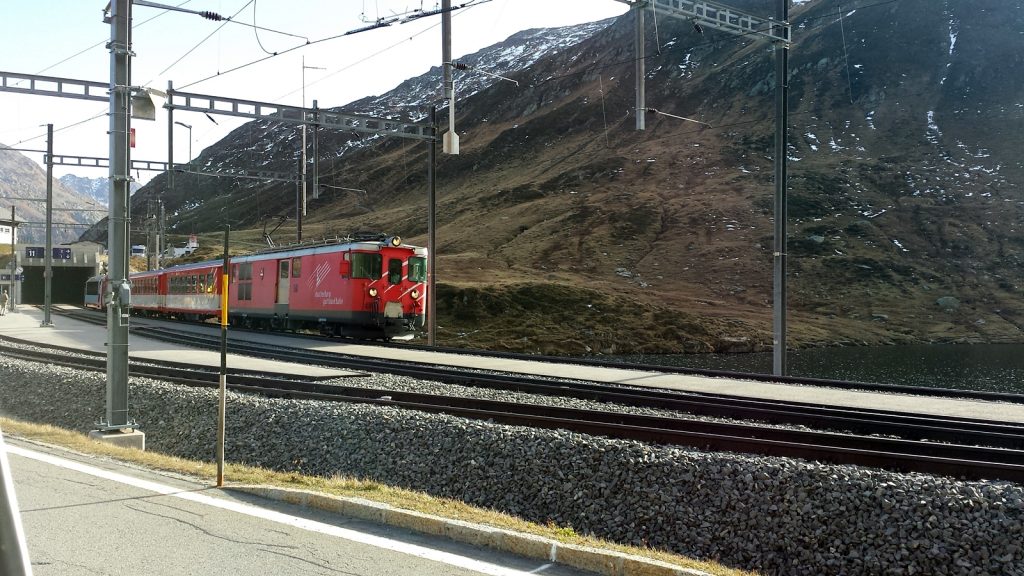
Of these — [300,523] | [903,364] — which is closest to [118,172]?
[300,523]

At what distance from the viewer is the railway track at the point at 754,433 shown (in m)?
8.34

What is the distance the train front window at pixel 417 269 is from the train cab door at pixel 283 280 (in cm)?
→ 533

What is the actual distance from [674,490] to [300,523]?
3.66m

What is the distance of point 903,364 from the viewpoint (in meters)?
37.8

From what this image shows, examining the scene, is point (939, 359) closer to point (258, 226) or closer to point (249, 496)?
point (249, 496)

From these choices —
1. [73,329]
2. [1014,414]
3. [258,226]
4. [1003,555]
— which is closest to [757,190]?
[73,329]

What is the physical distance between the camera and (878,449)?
9.60m

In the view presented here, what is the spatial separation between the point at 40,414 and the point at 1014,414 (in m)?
18.7

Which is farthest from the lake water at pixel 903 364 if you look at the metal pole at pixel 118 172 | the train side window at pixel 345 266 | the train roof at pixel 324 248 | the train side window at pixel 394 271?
the metal pole at pixel 118 172

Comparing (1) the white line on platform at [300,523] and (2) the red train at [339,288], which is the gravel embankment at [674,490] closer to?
(1) the white line on platform at [300,523]

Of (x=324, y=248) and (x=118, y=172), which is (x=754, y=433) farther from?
(x=324, y=248)

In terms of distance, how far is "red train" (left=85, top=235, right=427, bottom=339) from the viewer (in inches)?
1134

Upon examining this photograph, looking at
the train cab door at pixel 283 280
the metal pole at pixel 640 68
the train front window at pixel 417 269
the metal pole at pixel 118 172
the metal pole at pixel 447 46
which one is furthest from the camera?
the train cab door at pixel 283 280

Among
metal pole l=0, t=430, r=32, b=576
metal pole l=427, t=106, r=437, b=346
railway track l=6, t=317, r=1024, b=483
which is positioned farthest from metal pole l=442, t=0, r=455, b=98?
metal pole l=0, t=430, r=32, b=576
